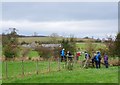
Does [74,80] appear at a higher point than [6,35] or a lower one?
lower

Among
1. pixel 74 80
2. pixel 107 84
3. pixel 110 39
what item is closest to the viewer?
pixel 107 84

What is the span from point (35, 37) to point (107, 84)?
79088mm

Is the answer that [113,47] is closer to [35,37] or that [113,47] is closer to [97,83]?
[97,83]

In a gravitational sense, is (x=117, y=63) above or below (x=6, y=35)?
below

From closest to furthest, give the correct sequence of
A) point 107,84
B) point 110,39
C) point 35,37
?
point 107,84
point 110,39
point 35,37

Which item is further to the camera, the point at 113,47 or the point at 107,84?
the point at 113,47

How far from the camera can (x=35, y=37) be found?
3910 inches

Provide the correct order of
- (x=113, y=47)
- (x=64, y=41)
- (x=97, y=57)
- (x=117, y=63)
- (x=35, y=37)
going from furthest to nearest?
(x=35, y=37), (x=64, y=41), (x=113, y=47), (x=117, y=63), (x=97, y=57)

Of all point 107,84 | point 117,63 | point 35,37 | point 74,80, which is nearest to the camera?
point 107,84

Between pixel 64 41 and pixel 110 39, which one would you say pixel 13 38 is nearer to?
pixel 64 41

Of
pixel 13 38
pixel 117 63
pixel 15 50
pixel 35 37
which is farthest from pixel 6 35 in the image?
pixel 35 37

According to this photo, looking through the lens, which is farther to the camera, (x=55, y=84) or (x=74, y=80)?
(x=74, y=80)

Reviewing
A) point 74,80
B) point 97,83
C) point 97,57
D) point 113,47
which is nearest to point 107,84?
point 97,83

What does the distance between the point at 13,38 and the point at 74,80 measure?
1533 inches
